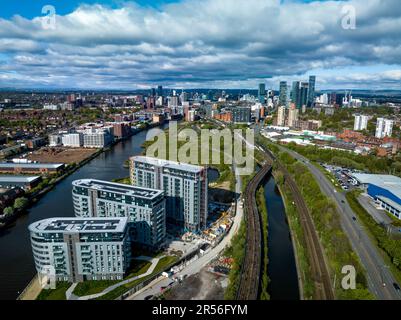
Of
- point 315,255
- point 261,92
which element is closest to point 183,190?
point 315,255

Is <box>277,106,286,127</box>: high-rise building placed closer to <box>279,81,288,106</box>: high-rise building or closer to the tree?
<box>279,81,288,106</box>: high-rise building

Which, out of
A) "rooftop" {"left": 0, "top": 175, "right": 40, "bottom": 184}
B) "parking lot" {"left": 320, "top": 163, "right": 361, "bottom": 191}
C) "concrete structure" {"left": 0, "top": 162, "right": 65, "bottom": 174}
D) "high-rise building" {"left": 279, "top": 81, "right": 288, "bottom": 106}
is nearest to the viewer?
"rooftop" {"left": 0, "top": 175, "right": 40, "bottom": 184}

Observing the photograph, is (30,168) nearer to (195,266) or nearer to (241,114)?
(195,266)

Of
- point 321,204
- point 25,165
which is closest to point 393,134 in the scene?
point 321,204

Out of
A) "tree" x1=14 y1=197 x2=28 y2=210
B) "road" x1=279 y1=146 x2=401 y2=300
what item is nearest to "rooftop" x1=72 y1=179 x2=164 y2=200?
"tree" x1=14 y1=197 x2=28 y2=210

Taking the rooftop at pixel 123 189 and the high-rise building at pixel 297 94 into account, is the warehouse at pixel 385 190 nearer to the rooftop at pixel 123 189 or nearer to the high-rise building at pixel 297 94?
the rooftop at pixel 123 189

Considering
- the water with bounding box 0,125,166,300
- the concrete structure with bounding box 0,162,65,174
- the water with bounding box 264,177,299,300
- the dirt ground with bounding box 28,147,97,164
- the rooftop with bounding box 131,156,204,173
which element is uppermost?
Result: the rooftop with bounding box 131,156,204,173
